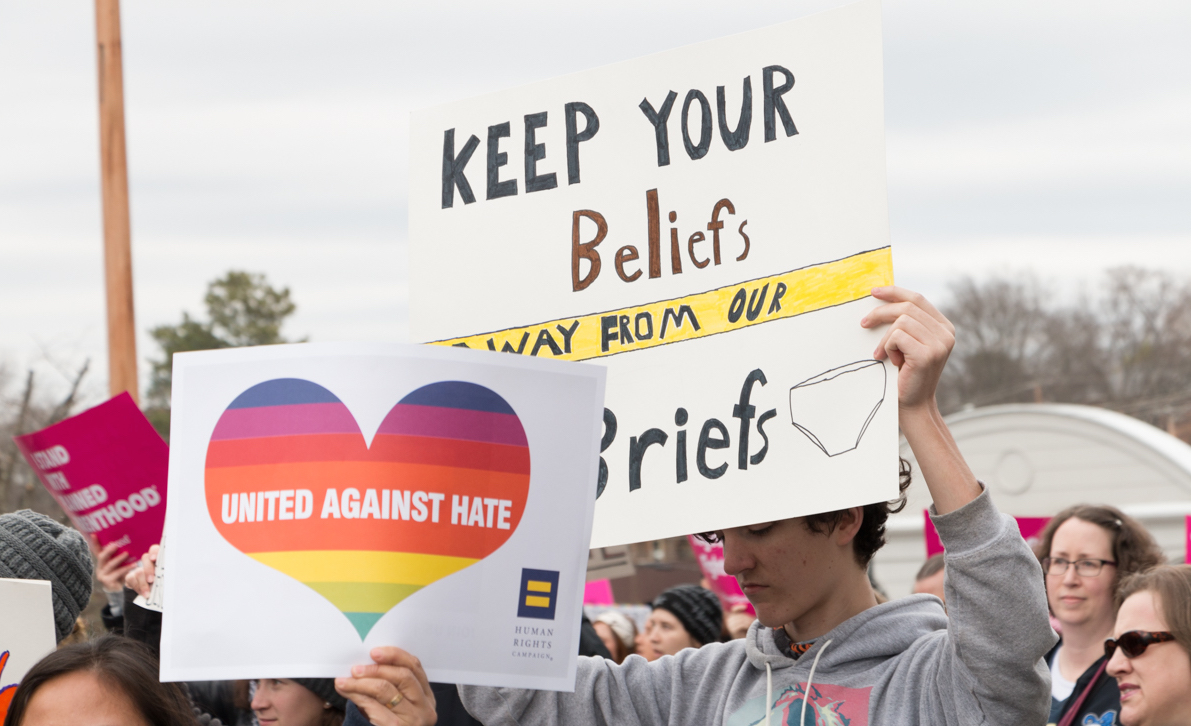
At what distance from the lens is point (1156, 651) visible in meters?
3.14

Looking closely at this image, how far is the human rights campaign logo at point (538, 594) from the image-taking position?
1.79 m

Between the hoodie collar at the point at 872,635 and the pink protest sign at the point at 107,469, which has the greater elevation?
the pink protest sign at the point at 107,469

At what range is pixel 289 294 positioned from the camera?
3725 centimetres

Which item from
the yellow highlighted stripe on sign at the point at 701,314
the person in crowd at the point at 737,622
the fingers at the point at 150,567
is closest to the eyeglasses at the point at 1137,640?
the yellow highlighted stripe on sign at the point at 701,314

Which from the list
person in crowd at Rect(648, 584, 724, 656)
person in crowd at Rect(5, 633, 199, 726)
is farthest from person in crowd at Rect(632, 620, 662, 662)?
person in crowd at Rect(5, 633, 199, 726)

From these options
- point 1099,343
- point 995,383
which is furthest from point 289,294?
point 1099,343

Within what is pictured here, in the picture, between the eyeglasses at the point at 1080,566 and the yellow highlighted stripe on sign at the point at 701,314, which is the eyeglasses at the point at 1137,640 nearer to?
the eyeglasses at the point at 1080,566

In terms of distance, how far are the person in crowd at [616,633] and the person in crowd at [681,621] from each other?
18.9 inches

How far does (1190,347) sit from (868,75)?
132 ft

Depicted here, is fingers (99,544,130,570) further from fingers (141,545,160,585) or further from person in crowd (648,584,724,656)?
person in crowd (648,584,724,656)

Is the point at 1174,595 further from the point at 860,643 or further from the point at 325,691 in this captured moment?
the point at 325,691

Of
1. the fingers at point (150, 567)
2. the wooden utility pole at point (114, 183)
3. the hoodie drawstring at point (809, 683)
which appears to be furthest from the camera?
the wooden utility pole at point (114, 183)

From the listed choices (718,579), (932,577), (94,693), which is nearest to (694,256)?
(94,693)

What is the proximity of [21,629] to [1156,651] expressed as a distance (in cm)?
277
